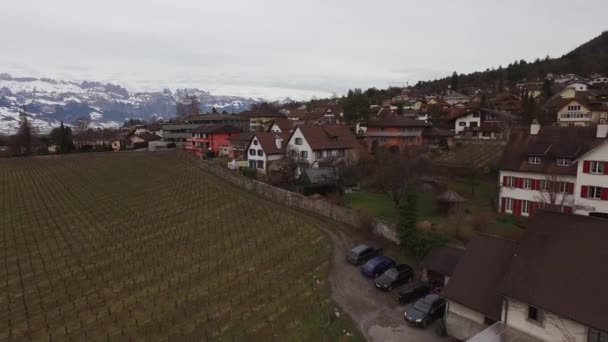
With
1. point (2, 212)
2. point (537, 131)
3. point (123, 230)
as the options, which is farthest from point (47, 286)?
point (537, 131)

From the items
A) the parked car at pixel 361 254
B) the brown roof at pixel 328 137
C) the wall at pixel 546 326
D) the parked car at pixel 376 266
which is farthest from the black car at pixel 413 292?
the brown roof at pixel 328 137

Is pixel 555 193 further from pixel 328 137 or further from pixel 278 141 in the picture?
pixel 278 141

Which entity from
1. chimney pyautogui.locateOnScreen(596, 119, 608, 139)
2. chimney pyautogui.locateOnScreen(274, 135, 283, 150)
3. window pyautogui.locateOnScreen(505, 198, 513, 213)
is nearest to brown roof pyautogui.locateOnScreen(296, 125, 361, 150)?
chimney pyautogui.locateOnScreen(274, 135, 283, 150)

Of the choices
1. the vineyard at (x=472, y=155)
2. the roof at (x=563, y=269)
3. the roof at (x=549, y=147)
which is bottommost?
the roof at (x=563, y=269)

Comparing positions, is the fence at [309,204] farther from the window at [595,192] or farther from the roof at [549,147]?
the window at [595,192]

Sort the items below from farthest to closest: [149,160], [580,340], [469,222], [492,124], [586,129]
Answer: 1. [149,160]
2. [492,124]
3. [586,129]
4. [469,222]
5. [580,340]

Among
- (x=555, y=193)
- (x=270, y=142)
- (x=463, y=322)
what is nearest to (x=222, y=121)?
(x=270, y=142)

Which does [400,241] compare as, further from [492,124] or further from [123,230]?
[492,124]
